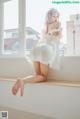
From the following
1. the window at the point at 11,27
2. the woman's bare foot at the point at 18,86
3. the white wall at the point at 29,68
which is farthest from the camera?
the window at the point at 11,27

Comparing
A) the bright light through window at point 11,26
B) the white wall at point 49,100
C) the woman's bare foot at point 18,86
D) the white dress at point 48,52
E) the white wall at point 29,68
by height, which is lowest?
the white wall at point 49,100

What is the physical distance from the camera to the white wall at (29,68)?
230 centimetres

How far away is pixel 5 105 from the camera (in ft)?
8.39

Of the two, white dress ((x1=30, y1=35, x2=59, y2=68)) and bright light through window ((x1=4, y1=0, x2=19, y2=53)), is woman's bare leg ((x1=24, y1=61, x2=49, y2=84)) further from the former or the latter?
bright light through window ((x1=4, y1=0, x2=19, y2=53))

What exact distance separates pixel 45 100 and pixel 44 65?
37 centimetres

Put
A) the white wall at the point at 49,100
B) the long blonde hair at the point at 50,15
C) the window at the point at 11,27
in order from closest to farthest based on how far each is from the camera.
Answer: the white wall at the point at 49,100, the long blonde hair at the point at 50,15, the window at the point at 11,27

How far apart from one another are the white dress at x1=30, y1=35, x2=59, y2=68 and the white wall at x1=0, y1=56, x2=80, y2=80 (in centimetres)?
11

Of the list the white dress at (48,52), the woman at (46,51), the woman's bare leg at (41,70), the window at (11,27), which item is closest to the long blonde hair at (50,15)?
the woman at (46,51)

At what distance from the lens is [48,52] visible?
7.30ft

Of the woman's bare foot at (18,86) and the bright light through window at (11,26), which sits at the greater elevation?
the bright light through window at (11,26)

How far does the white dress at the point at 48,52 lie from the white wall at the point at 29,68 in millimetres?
107

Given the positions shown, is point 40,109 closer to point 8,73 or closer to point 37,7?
point 8,73

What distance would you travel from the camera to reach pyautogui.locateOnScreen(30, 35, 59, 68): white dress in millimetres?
2230

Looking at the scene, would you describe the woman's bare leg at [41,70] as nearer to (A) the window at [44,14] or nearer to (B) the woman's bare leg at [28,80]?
(B) the woman's bare leg at [28,80]
